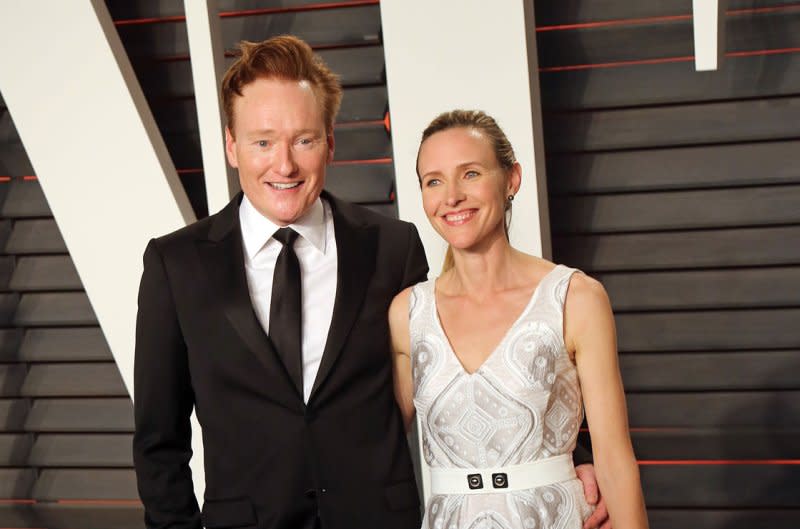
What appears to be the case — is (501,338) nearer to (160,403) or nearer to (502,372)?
(502,372)

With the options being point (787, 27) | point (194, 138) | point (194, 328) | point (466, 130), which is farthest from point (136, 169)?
point (787, 27)

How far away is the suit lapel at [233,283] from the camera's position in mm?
2232

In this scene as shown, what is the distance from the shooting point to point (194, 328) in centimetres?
229

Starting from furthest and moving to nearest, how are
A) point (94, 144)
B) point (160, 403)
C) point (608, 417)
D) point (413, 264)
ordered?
point (94, 144), point (413, 264), point (160, 403), point (608, 417)

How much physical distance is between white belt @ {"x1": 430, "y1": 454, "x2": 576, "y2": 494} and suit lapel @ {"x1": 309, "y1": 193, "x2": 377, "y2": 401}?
340 millimetres

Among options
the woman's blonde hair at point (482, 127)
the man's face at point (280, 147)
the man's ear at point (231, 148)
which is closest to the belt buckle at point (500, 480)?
the woman's blonde hair at point (482, 127)

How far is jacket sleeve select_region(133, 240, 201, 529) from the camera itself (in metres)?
2.30

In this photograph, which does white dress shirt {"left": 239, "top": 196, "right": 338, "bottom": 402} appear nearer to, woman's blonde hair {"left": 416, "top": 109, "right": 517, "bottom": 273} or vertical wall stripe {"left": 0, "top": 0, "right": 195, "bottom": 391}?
woman's blonde hair {"left": 416, "top": 109, "right": 517, "bottom": 273}

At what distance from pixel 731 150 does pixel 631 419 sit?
0.93m

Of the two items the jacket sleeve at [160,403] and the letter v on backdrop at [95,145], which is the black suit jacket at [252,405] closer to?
the jacket sleeve at [160,403]

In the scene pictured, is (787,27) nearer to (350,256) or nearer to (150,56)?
(350,256)

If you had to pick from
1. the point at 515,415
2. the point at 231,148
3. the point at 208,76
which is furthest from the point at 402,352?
the point at 208,76

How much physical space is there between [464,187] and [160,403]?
0.80 m

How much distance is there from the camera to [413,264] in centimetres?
247
